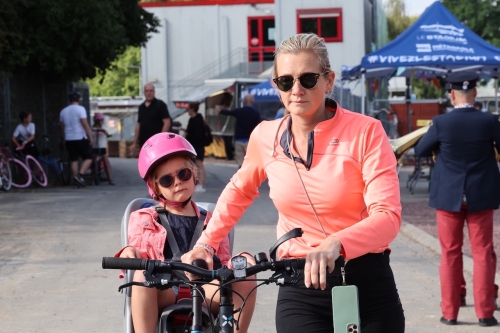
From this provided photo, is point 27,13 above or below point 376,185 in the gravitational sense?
above

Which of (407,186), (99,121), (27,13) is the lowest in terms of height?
(407,186)

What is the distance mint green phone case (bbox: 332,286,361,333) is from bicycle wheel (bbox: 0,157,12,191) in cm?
1590

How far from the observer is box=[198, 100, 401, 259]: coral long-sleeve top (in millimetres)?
3188

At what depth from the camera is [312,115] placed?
346cm

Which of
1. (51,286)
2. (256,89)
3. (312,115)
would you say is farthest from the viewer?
(256,89)

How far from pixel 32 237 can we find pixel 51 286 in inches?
132

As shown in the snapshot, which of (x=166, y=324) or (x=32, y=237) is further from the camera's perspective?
(x=32, y=237)

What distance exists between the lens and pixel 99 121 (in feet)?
71.7

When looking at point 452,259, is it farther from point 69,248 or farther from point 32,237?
point 32,237

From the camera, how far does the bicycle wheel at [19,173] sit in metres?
19.2

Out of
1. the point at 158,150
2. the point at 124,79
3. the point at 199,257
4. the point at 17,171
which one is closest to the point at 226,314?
the point at 199,257

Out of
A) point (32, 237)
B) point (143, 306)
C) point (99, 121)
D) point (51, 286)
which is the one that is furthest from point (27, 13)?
point (143, 306)

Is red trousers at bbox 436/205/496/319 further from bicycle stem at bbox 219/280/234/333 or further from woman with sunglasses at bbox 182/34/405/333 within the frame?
bicycle stem at bbox 219/280/234/333

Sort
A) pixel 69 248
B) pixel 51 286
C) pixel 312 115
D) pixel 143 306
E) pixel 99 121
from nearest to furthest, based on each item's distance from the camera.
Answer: pixel 312 115 → pixel 143 306 → pixel 51 286 → pixel 69 248 → pixel 99 121
